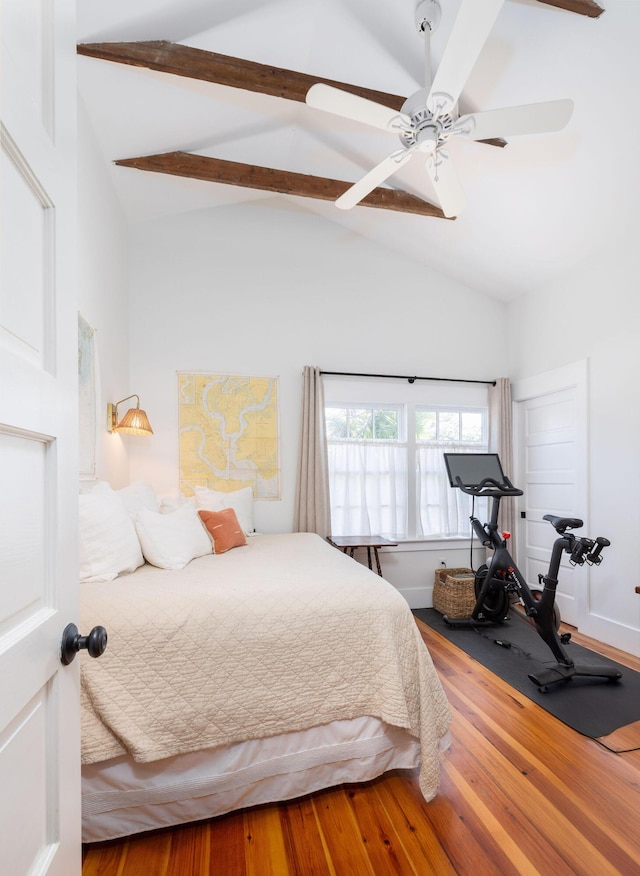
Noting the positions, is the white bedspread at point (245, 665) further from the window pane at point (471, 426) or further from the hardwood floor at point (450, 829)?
the window pane at point (471, 426)

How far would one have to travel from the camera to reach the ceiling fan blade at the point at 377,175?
2.17m

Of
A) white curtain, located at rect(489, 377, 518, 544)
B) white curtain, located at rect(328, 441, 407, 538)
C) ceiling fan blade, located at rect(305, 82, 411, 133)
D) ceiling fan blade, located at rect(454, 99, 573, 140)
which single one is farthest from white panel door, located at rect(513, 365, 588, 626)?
ceiling fan blade, located at rect(305, 82, 411, 133)

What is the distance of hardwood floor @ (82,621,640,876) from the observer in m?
1.49

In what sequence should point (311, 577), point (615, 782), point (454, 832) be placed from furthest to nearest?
point (311, 577), point (615, 782), point (454, 832)

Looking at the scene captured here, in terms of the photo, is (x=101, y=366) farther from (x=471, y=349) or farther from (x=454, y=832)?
(x=471, y=349)

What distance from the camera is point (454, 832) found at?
5.30 ft

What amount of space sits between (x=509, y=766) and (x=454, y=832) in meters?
0.49

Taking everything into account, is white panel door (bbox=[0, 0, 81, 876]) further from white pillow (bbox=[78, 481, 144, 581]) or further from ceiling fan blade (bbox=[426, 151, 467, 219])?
ceiling fan blade (bbox=[426, 151, 467, 219])

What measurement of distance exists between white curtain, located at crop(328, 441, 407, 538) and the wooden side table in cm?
19

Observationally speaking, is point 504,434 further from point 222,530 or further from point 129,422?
point 129,422

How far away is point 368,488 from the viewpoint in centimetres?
423

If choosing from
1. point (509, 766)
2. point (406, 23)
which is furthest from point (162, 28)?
point (509, 766)

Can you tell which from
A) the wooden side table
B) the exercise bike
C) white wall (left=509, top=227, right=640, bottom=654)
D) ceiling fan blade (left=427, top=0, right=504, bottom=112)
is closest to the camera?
ceiling fan blade (left=427, top=0, right=504, bottom=112)

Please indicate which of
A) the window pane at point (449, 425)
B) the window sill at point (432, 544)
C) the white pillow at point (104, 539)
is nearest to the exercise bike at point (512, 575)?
the window sill at point (432, 544)
